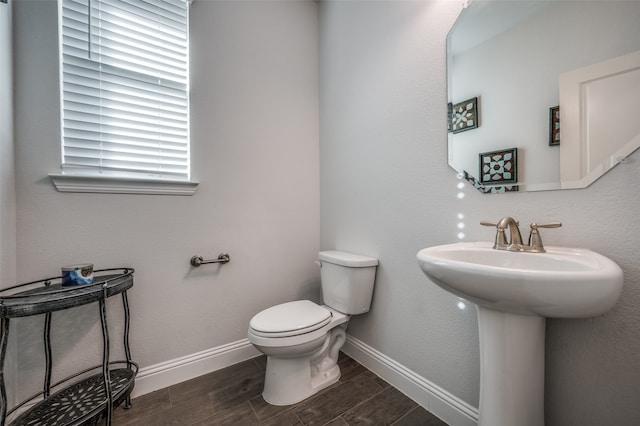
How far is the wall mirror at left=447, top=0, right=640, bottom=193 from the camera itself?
0.79 metres

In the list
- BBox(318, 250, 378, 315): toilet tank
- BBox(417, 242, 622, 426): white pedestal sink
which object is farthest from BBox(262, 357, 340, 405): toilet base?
BBox(417, 242, 622, 426): white pedestal sink

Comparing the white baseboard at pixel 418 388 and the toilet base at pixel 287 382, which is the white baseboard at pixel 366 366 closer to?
the white baseboard at pixel 418 388

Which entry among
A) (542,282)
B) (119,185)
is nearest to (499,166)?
(542,282)

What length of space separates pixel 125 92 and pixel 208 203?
0.71 metres

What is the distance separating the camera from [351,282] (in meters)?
1.50

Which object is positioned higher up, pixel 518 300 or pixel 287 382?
pixel 518 300

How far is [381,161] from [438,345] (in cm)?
101

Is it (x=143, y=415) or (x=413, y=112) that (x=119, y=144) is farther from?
(x=413, y=112)

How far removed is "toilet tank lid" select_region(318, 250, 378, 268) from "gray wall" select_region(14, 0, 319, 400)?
1.33ft

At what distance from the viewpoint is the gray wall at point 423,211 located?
794 mm

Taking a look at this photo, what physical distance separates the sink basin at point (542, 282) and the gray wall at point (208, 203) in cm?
125

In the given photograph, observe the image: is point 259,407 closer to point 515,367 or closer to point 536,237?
point 515,367

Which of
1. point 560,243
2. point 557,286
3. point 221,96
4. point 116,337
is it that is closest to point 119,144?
point 221,96

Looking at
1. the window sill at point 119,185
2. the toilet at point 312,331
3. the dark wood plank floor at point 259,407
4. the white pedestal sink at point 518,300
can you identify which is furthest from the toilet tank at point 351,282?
the window sill at point 119,185
